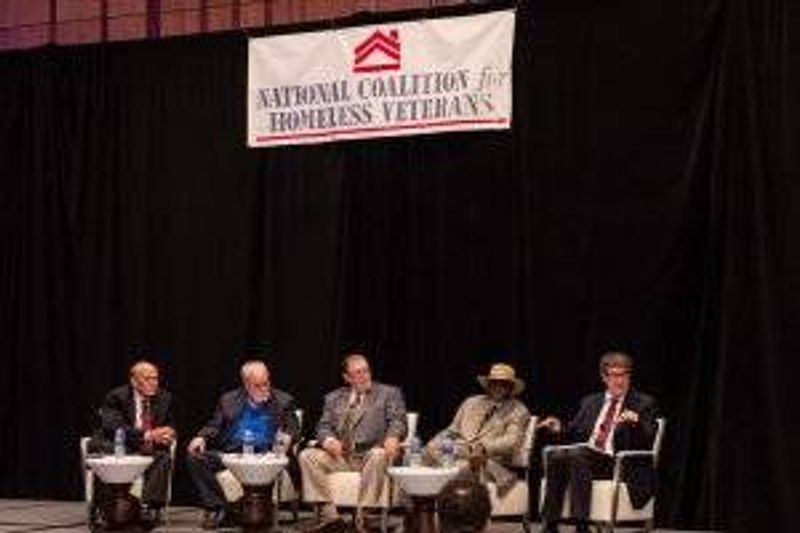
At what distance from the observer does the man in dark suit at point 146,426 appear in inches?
353

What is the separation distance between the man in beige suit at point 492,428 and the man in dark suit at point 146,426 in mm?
1646

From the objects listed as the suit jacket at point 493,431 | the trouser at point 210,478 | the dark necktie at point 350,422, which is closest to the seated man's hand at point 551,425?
the suit jacket at point 493,431

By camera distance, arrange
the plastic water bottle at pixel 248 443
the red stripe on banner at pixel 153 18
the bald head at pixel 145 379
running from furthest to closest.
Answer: the red stripe on banner at pixel 153 18 < the bald head at pixel 145 379 < the plastic water bottle at pixel 248 443

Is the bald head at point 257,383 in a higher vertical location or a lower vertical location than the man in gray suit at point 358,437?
higher

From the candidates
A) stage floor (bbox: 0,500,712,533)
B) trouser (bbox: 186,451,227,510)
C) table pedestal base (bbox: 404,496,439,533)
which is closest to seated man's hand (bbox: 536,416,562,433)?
stage floor (bbox: 0,500,712,533)

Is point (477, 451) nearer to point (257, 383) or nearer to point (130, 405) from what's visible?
point (257, 383)

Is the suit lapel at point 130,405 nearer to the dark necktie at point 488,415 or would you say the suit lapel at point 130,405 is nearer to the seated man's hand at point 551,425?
the dark necktie at point 488,415

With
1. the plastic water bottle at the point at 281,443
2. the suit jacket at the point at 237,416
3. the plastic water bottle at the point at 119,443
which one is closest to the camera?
the plastic water bottle at the point at 119,443

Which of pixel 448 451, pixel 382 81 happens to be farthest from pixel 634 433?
pixel 382 81

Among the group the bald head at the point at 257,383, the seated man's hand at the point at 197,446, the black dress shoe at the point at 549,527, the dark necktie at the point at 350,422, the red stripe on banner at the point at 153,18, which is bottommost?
the black dress shoe at the point at 549,527

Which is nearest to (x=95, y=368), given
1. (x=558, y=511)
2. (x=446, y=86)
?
(x=446, y=86)

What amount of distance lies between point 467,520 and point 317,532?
1.45 meters

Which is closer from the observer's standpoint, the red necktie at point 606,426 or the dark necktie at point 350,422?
the red necktie at point 606,426

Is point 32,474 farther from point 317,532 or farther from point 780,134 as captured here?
point 780,134
